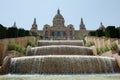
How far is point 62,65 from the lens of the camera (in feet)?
45.4

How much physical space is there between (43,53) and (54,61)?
5.53 metres

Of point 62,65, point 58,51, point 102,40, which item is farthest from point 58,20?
point 62,65

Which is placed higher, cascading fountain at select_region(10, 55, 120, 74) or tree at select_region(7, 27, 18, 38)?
tree at select_region(7, 27, 18, 38)

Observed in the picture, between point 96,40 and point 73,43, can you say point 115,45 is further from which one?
point 73,43

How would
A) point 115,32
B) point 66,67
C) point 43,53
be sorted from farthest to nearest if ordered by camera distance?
1. point 115,32
2. point 43,53
3. point 66,67

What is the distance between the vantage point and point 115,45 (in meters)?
18.2

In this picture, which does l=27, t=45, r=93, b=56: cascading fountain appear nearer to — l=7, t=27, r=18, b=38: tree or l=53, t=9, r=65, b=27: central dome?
l=7, t=27, r=18, b=38: tree

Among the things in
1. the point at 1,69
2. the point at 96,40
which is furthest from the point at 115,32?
the point at 1,69

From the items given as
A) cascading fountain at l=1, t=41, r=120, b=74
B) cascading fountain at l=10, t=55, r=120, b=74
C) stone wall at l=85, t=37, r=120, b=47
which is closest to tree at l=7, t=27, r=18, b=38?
cascading fountain at l=1, t=41, r=120, b=74

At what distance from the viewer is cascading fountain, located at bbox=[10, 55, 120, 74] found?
13625 millimetres

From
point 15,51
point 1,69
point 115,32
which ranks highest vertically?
point 115,32

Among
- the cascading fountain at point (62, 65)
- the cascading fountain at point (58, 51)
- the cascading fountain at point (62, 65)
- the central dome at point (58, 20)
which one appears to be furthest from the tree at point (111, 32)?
the central dome at point (58, 20)

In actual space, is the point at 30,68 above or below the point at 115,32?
below

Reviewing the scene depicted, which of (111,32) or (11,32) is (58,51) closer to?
(111,32)
